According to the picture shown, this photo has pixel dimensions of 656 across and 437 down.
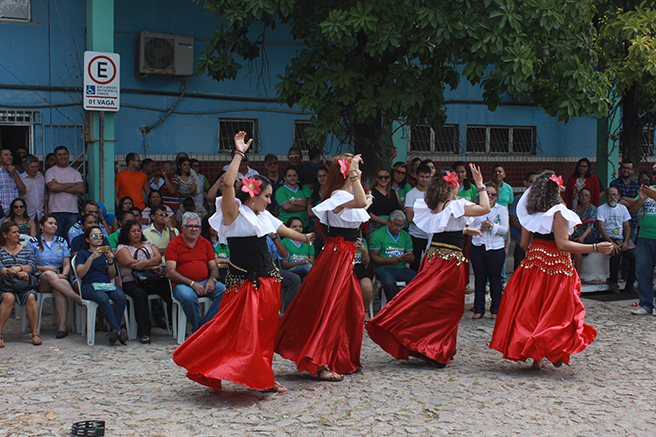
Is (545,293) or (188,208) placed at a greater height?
(188,208)

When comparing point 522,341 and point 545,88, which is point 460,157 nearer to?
point 545,88

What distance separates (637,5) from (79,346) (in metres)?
9.64

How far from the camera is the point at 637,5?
34.9 feet

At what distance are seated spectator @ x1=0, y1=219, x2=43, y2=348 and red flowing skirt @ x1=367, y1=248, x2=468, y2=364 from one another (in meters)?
3.57

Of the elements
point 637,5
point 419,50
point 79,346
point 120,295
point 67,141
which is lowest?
point 79,346

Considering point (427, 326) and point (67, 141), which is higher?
point (67, 141)

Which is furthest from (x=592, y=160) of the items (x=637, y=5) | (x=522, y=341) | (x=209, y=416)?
(x=209, y=416)

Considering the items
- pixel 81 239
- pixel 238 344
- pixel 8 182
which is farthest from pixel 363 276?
pixel 8 182

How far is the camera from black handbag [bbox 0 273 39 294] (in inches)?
271

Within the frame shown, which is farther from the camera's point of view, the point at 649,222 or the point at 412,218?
the point at 412,218

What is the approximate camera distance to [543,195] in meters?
5.84

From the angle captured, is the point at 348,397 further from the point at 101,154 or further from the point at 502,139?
the point at 502,139

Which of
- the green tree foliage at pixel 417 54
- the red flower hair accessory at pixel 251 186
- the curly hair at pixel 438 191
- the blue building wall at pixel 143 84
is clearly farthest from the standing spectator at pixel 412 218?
the blue building wall at pixel 143 84

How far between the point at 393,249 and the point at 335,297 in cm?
273
